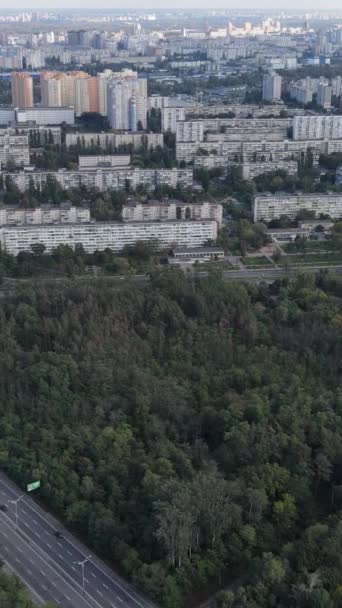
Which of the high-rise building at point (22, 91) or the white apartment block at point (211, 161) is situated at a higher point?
the high-rise building at point (22, 91)

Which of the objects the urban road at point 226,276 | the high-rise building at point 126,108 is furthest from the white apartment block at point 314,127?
the urban road at point 226,276

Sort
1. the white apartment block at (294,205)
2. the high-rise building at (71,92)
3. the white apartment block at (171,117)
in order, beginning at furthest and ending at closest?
1. the high-rise building at (71,92)
2. the white apartment block at (171,117)
3. the white apartment block at (294,205)

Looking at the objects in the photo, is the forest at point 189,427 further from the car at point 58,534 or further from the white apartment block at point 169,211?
the white apartment block at point 169,211

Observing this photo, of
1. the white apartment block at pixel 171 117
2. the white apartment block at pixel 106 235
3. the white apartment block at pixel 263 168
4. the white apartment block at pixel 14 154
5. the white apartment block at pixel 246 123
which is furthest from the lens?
the white apartment block at pixel 171 117

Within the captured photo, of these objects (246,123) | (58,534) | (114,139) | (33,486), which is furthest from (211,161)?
(58,534)

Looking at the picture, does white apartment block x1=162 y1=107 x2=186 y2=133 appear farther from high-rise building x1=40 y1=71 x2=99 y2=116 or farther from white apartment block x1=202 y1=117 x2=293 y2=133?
high-rise building x1=40 y1=71 x2=99 y2=116

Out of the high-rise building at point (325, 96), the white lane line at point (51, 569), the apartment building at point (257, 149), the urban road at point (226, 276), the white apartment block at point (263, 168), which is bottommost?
the white lane line at point (51, 569)

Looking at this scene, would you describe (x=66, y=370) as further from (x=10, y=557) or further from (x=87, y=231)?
(x=87, y=231)

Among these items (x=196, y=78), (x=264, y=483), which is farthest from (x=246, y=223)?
(x=196, y=78)
